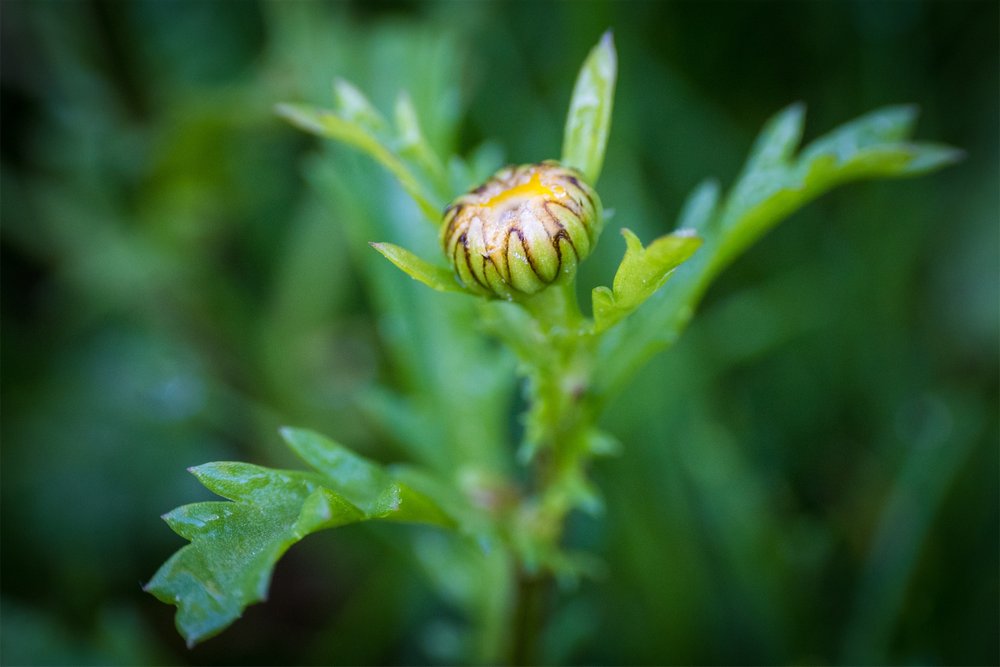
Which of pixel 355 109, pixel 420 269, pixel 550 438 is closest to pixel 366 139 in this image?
pixel 355 109

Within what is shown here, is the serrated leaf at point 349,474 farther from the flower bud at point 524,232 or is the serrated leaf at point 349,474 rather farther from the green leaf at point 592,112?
the green leaf at point 592,112

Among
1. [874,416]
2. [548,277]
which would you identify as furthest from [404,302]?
[874,416]

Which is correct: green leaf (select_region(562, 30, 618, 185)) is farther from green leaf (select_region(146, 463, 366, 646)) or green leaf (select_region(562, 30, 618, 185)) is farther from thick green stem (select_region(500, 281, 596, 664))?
green leaf (select_region(146, 463, 366, 646))

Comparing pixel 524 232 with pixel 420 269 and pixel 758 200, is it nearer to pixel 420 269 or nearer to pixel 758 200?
pixel 420 269

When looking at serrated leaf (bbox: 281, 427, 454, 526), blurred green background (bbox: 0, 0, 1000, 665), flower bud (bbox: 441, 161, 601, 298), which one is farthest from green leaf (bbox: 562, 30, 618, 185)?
blurred green background (bbox: 0, 0, 1000, 665)

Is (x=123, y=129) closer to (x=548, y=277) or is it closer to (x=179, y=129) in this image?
(x=179, y=129)

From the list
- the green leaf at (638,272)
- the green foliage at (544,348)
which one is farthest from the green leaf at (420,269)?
the green leaf at (638,272)
